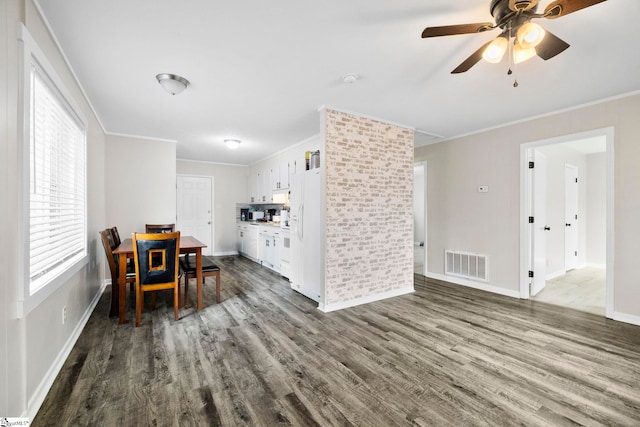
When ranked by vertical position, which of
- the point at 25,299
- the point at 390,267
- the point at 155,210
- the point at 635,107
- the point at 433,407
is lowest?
the point at 433,407

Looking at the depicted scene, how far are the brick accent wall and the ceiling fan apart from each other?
74.7 inches

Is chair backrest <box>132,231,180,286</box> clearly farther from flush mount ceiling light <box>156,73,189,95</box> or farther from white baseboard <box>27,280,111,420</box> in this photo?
flush mount ceiling light <box>156,73,189,95</box>

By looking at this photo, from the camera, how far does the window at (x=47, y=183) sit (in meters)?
1.64

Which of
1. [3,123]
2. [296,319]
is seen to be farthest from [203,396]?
[3,123]

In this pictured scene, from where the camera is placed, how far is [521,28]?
1.63 meters

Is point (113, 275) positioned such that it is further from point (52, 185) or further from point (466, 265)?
point (466, 265)

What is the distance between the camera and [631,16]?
5.98 feet

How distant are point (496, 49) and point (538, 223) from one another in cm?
329

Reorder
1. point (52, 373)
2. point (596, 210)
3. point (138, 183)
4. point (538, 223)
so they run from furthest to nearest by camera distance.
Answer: point (596, 210) < point (138, 183) < point (538, 223) < point (52, 373)

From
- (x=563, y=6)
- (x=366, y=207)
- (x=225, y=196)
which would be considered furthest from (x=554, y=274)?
(x=225, y=196)

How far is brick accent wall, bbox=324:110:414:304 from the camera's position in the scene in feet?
11.4

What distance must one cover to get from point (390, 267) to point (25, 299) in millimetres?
3631

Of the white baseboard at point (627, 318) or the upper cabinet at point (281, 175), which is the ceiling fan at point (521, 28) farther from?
the upper cabinet at point (281, 175)

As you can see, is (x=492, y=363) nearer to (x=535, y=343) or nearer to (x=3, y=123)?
(x=535, y=343)
